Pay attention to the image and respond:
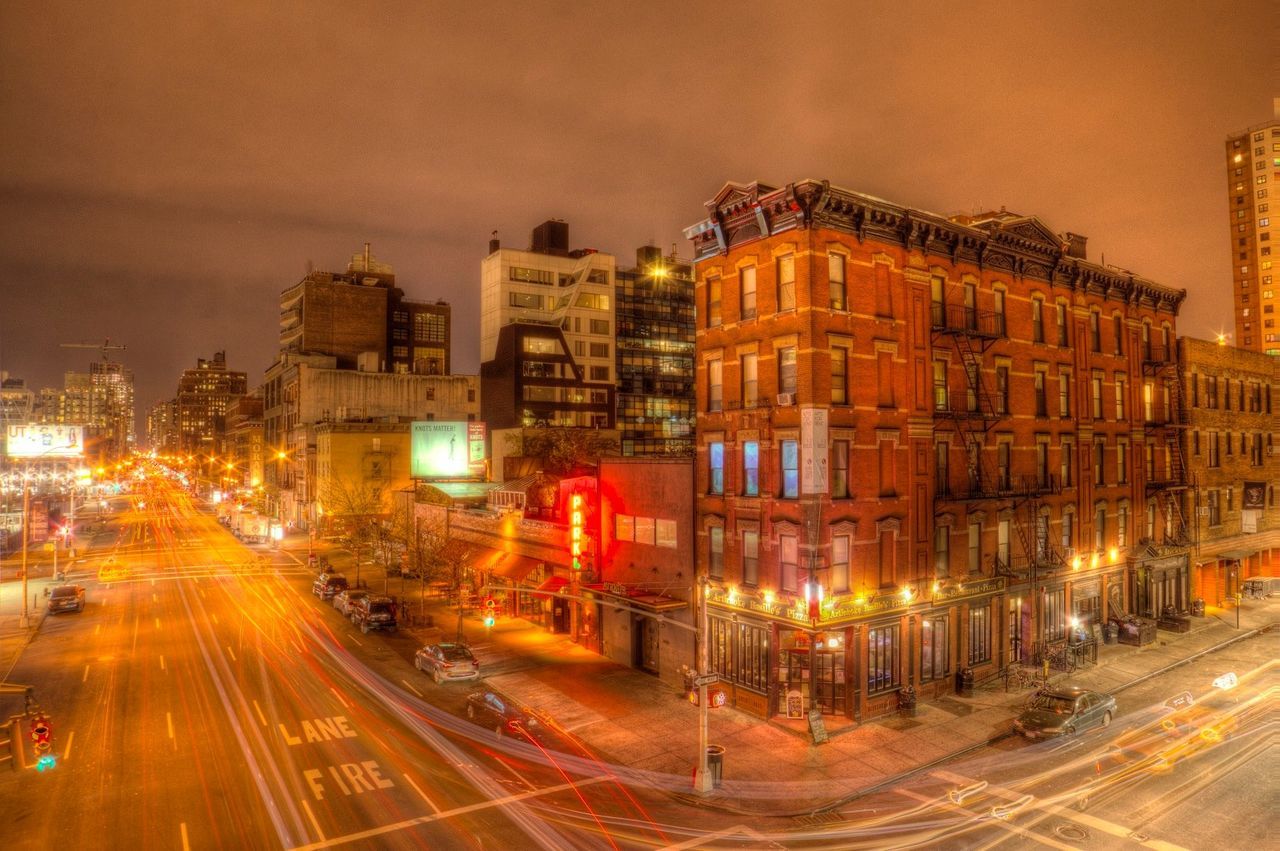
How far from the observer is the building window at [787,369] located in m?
26.4

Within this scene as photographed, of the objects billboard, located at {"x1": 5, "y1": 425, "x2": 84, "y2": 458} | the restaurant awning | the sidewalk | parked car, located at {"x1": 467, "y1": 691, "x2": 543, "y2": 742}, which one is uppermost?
billboard, located at {"x1": 5, "y1": 425, "x2": 84, "y2": 458}

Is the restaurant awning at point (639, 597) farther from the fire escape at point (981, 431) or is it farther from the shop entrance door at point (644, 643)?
the fire escape at point (981, 431)

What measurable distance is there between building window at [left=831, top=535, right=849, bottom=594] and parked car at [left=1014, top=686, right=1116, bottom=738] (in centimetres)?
734

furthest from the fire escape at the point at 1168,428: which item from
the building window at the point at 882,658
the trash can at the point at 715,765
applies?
the trash can at the point at 715,765

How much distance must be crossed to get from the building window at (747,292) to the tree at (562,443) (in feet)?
126

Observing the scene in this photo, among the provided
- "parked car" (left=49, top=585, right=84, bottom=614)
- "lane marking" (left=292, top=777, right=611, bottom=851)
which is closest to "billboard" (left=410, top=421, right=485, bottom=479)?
"parked car" (left=49, top=585, right=84, bottom=614)

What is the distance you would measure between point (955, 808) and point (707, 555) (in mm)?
13047

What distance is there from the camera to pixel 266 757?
863 inches

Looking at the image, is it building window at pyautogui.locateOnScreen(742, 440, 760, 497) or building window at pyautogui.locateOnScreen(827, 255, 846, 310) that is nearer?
building window at pyautogui.locateOnScreen(827, 255, 846, 310)

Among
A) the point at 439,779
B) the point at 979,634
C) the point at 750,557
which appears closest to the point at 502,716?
the point at 439,779

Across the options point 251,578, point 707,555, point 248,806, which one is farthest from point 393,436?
point 248,806

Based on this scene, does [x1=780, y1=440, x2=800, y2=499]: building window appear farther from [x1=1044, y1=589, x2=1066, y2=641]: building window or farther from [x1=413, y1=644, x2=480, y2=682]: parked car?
[x1=1044, y1=589, x2=1066, y2=641]: building window

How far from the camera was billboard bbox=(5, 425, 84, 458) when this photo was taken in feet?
211

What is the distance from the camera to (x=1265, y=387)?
170 feet
